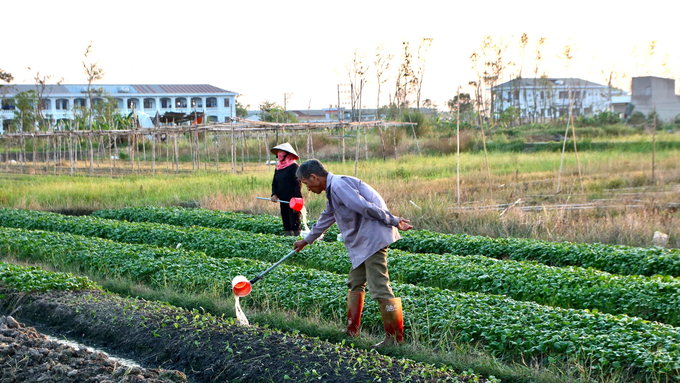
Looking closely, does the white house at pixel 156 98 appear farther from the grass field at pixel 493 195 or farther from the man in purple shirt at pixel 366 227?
the man in purple shirt at pixel 366 227

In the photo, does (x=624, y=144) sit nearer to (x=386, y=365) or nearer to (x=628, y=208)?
(x=628, y=208)

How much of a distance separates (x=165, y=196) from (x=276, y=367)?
1284 cm

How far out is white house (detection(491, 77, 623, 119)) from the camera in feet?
150

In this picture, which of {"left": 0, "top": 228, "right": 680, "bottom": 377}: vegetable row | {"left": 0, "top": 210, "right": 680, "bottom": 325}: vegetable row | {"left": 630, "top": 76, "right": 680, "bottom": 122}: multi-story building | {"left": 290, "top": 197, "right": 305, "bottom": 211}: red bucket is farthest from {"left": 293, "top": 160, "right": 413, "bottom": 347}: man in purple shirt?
{"left": 630, "top": 76, "right": 680, "bottom": 122}: multi-story building

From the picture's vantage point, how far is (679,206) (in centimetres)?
1173

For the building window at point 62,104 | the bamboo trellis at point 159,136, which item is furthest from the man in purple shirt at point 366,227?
the building window at point 62,104

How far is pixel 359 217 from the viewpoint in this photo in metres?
5.03

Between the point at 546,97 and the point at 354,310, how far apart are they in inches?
1971

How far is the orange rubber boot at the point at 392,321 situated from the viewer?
4980 millimetres

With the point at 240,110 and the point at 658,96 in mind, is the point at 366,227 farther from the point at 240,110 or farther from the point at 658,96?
the point at 240,110

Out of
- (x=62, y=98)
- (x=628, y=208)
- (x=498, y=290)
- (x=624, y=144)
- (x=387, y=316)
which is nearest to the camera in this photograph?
(x=387, y=316)

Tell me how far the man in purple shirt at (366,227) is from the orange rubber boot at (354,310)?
246mm

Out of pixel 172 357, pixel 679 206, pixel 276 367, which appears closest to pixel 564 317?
pixel 276 367

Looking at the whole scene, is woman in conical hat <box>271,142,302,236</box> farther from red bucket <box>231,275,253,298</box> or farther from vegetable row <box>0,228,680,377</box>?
red bucket <box>231,275,253,298</box>
